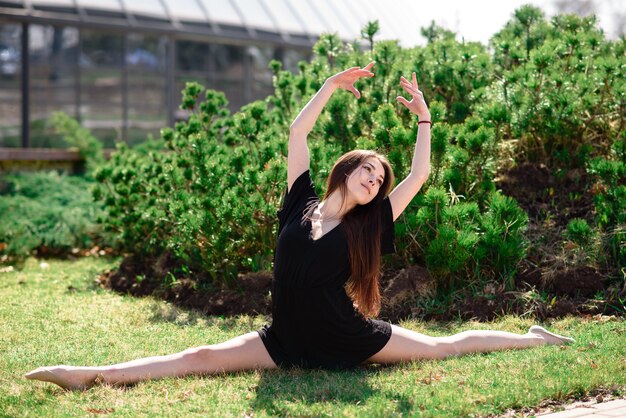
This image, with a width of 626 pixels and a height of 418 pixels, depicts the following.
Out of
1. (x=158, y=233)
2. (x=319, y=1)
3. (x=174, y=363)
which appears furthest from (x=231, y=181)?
(x=319, y=1)

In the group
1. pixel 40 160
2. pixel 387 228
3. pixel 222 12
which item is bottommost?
pixel 387 228

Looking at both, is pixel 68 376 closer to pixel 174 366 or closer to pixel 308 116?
pixel 174 366

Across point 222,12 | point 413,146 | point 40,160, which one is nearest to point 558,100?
point 413,146

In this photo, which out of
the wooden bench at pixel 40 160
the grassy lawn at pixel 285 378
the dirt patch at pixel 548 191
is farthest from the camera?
the wooden bench at pixel 40 160

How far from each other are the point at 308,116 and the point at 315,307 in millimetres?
1050

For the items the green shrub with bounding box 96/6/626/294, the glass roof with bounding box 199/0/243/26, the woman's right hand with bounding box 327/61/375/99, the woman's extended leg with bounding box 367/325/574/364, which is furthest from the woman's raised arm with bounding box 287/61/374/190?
the glass roof with bounding box 199/0/243/26

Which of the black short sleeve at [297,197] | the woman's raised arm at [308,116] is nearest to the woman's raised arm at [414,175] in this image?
the woman's raised arm at [308,116]

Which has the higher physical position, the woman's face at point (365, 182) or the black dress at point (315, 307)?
the woman's face at point (365, 182)

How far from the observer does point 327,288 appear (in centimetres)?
425

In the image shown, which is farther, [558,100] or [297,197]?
[558,100]

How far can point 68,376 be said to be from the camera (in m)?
3.98

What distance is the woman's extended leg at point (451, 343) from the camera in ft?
14.5

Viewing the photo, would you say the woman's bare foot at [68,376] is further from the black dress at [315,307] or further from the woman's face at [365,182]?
the woman's face at [365,182]

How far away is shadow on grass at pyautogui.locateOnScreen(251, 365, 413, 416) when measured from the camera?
371cm
